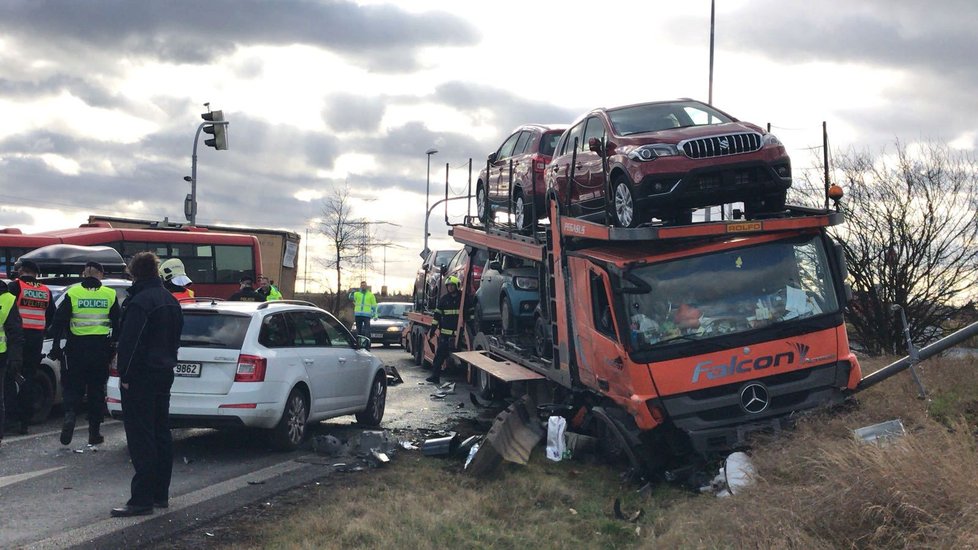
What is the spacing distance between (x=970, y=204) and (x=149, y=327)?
15341 millimetres

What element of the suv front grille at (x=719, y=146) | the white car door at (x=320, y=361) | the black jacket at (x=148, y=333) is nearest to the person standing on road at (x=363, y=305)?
the white car door at (x=320, y=361)

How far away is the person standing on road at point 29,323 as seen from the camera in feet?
36.5

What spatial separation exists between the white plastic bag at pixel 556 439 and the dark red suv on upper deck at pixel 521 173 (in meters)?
3.77

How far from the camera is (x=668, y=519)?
23.1 ft

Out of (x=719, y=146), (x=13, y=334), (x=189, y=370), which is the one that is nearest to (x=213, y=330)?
(x=189, y=370)

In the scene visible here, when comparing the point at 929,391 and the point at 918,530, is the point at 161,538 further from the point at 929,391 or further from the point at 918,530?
the point at 929,391

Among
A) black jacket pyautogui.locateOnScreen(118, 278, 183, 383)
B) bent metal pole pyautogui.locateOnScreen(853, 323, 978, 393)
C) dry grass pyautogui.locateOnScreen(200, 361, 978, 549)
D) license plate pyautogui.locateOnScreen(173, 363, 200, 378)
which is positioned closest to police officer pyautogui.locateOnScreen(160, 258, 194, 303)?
license plate pyautogui.locateOnScreen(173, 363, 200, 378)

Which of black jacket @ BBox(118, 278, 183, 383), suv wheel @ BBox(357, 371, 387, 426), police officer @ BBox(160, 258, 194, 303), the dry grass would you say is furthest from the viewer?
suv wheel @ BBox(357, 371, 387, 426)

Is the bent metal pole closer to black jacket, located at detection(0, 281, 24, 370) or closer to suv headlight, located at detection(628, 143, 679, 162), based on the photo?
suv headlight, located at detection(628, 143, 679, 162)

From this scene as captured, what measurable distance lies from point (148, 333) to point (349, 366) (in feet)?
13.9

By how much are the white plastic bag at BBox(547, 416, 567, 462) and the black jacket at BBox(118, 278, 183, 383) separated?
12.3 ft

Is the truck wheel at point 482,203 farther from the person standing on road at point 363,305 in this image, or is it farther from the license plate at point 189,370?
the person standing on road at point 363,305

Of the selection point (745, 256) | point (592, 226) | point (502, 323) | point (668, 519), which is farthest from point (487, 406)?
point (668, 519)

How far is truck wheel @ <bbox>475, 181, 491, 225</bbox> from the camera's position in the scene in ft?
50.8
